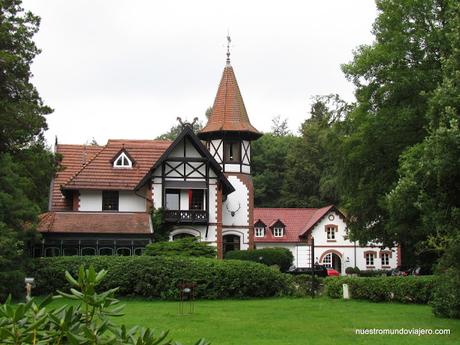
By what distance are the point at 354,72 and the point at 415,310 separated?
12.4 meters

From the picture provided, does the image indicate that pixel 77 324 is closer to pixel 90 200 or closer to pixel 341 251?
pixel 90 200

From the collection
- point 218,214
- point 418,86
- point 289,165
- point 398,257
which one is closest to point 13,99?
point 218,214

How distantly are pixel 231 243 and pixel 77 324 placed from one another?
126 feet

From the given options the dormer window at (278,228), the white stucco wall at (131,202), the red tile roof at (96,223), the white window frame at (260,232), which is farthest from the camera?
the white window frame at (260,232)

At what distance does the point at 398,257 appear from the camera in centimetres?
5816

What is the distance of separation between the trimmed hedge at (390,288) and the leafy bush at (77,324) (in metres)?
23.8

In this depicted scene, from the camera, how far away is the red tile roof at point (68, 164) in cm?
3820

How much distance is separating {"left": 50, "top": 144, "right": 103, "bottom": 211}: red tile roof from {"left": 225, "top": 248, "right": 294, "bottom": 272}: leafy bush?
10397 millimetres

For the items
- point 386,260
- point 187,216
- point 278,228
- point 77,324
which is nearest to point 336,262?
point 386,260

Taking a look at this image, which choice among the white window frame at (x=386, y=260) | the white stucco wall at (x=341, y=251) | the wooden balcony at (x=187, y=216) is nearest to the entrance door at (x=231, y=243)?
the wooden balcony at (x=187, y=216)

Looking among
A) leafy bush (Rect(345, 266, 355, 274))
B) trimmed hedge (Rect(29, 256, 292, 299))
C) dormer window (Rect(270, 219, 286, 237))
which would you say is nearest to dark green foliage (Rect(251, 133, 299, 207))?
dormer window (Rect(270, 219, 286, 237))

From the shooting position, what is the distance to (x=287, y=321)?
744 inches

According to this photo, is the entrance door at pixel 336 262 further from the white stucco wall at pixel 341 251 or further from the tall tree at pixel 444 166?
the tall tree at pixel 444 166

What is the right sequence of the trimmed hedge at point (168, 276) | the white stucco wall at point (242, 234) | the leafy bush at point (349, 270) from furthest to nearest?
1. the leafy bush at point (349, 270)
2. the white stucco wall at point (242, 234)
3. the trimmed hedge at point (168, 276)
